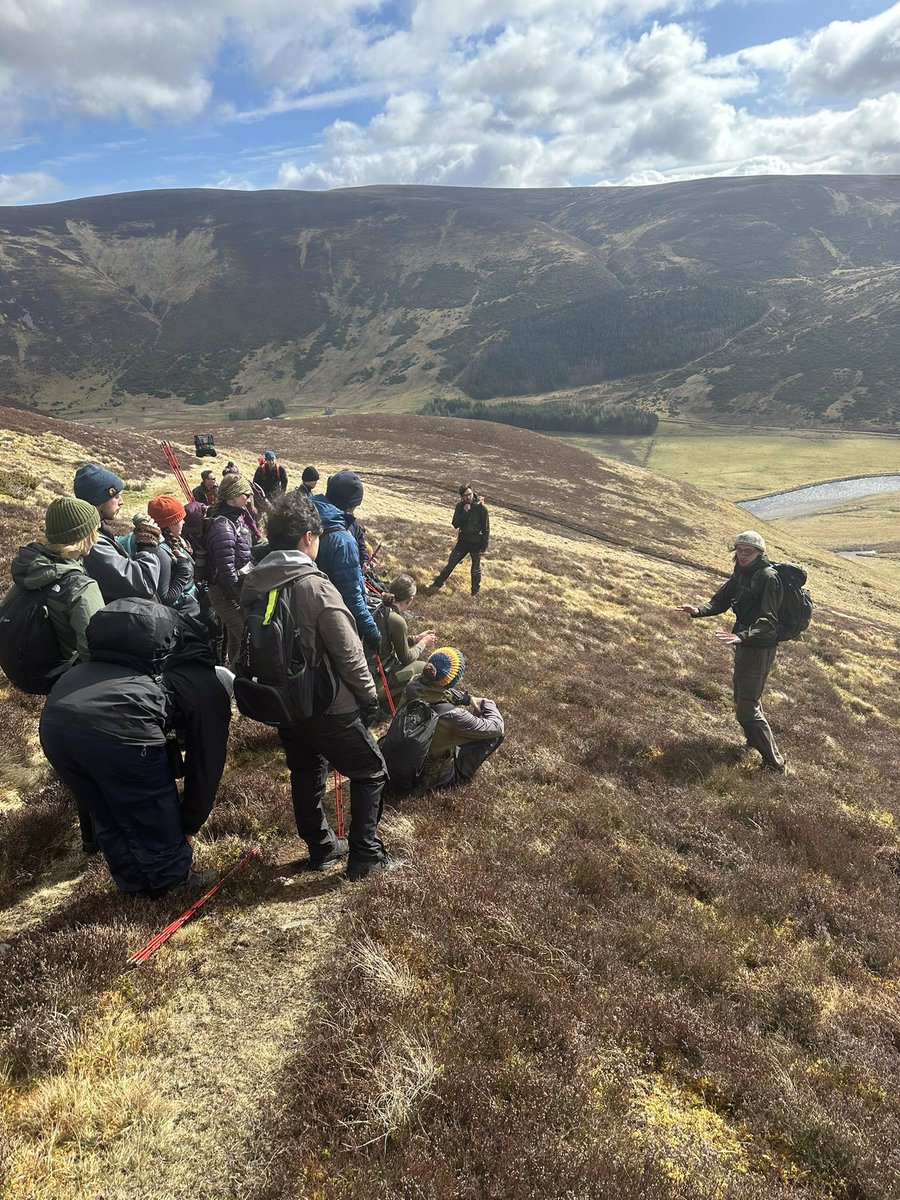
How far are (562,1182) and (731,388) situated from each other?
602 ft

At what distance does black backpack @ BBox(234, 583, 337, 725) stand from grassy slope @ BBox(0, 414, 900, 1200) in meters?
1.71

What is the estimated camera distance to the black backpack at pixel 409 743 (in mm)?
6348

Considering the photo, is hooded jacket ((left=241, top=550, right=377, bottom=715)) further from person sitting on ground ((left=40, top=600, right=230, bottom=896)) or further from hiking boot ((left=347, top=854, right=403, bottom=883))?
hiking boot ((left=347, top=854, right=403, bottom=883))

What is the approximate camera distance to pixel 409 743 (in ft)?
20.8

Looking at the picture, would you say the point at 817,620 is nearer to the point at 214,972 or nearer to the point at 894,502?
the point at 214,972

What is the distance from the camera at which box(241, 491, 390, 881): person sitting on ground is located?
13.9ft

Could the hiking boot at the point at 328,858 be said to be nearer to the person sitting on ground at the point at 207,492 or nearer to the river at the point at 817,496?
the person sitting on ground at the point at 207,492

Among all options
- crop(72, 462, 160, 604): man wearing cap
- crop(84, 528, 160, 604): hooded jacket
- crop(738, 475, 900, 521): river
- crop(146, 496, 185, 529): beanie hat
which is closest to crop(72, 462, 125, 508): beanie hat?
crop(72, 462, 160, 604): man wearing cap

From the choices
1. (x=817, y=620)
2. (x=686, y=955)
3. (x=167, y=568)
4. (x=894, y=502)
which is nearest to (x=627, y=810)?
(x=686, y=955)

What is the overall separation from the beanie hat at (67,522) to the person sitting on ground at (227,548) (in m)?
3.16

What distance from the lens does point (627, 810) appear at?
7266 mm

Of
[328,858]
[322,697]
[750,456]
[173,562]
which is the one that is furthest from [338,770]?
[750,456]

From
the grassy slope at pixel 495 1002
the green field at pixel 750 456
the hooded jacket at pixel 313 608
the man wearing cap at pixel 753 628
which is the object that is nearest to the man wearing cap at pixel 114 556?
the hooded jacket at pixel 313 608

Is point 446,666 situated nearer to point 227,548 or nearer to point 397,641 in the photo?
point 397,641
